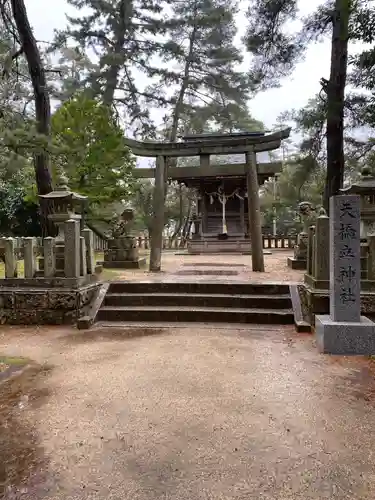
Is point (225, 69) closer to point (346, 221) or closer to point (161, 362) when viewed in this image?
point (346, 221)

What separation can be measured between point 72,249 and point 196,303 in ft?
7.89

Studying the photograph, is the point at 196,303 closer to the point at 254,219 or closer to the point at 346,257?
the point at 346,257

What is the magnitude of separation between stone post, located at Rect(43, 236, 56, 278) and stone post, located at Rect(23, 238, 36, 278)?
0.25 meters

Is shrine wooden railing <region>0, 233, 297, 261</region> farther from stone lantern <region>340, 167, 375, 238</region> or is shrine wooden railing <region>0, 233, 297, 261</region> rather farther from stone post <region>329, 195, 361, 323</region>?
stone post <region>329, 195, 361, 323</region>

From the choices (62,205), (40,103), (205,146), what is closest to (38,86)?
(40,103)

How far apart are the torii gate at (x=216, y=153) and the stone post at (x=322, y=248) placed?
11.7 feet

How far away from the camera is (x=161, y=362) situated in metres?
4.44

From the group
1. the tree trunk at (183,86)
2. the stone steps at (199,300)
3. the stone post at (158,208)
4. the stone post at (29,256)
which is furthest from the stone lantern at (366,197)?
the tree trunk at (183,86)

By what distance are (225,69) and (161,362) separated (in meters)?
21.1

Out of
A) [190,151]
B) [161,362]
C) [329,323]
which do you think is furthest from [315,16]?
[161,362]

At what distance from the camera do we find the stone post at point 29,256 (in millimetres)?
6468

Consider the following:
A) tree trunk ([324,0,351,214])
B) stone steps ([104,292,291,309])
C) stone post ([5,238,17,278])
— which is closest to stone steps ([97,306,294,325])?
stone steps ([104,292,291,309])

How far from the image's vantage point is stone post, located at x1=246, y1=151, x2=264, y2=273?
951 cm

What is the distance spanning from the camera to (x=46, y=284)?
652 centimetres
